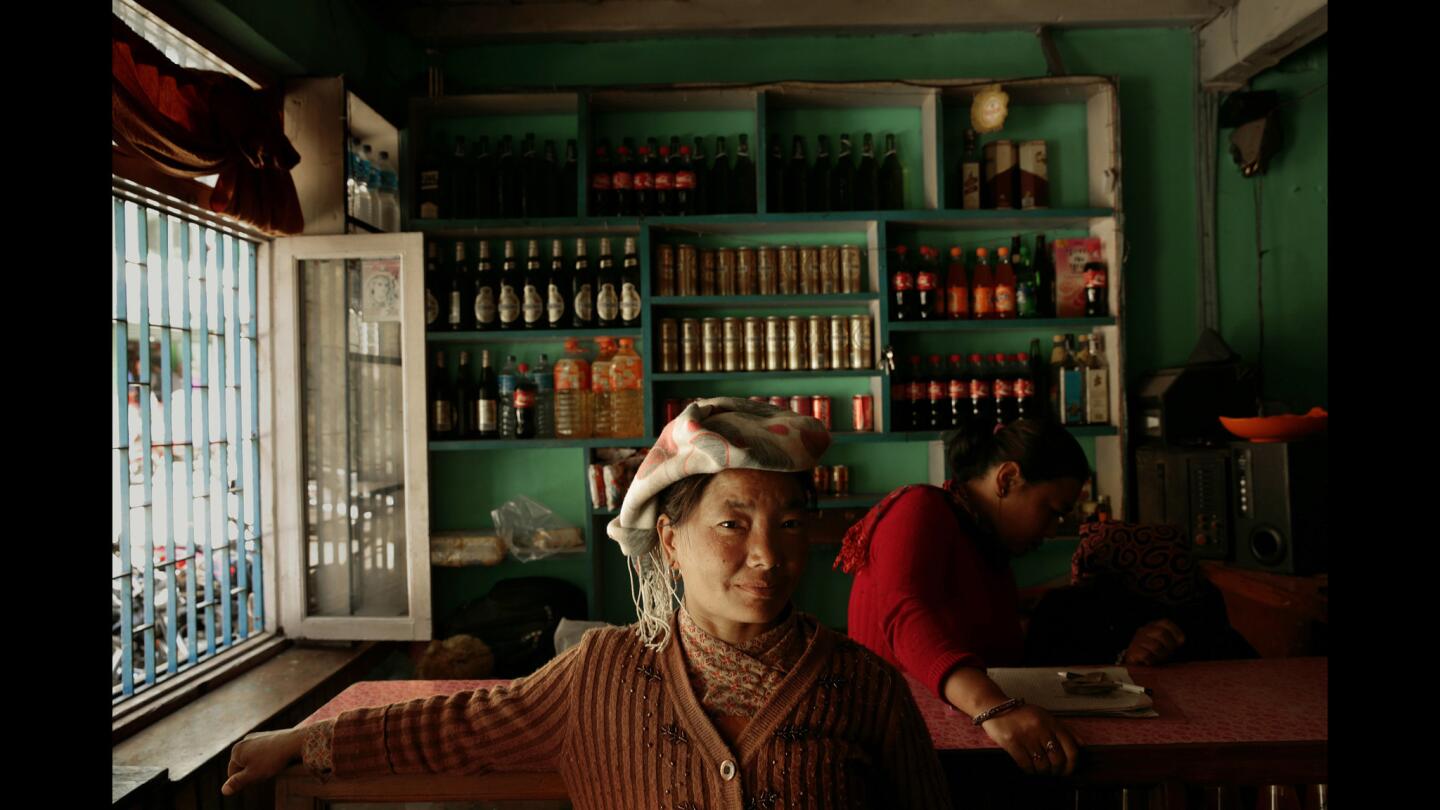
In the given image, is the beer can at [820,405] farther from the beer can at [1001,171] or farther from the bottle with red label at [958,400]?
the beer can at [1001,171]

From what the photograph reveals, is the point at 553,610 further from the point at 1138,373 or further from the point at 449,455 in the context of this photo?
the point at 1138,373

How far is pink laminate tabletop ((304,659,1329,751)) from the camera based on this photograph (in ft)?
4.30

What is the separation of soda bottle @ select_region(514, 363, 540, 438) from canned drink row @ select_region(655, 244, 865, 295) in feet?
2.25

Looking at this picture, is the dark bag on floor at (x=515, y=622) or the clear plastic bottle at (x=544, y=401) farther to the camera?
the clear plastic bottle at (x=544, y=401)

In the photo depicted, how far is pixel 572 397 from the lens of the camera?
370cm

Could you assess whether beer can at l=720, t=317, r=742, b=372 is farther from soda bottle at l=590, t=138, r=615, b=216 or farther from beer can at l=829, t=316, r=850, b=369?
soda bottle at l=590, t=138, r=615, b=216

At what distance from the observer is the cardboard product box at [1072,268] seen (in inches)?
146

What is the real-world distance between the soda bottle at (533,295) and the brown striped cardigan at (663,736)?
97.6 inches

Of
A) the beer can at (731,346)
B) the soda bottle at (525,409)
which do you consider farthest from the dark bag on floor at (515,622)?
the beer can at (731,346)

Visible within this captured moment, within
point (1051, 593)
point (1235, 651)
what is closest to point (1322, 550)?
point (1235, 651)

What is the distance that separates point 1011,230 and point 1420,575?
374 cm

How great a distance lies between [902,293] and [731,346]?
0.76 metres

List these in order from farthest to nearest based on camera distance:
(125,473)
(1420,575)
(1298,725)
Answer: (125,473), (1298,725), (1420,575)

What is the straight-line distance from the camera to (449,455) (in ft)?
12.7
